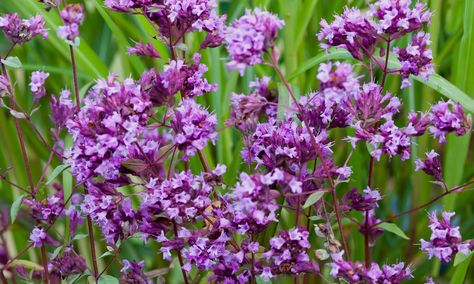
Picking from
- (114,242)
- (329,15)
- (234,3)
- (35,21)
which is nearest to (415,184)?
(329,15)

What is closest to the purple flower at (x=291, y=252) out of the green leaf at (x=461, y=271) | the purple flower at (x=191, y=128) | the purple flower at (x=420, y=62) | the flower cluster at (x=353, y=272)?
the flower cluster at (x=353, y=272)

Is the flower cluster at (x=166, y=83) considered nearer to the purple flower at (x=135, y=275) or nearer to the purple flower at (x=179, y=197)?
the purple flower at (x=179, y=197)

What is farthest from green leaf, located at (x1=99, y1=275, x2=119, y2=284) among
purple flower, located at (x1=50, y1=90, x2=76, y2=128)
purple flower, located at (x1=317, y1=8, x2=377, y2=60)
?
purple flower, located at (x1=317, y1=8, x2=377, y2=60)

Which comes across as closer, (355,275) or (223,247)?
(355,275)

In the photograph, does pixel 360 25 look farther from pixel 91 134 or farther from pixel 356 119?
pixel 91 134

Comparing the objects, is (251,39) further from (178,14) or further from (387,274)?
(387,274)

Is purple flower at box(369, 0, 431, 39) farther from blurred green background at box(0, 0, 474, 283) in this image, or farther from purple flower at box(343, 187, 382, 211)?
blurred green background at box(0, 0, 474, 283)
